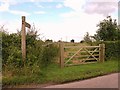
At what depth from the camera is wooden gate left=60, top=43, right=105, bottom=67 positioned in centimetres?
1506

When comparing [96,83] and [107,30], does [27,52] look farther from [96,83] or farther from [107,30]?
[107,30]

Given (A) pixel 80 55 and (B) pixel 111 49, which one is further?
(B) pixel 111 49

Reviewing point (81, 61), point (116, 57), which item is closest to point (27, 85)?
point (81, 61)

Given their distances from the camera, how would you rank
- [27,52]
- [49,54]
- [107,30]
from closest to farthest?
[27,52] < [49,54] < [107,30]

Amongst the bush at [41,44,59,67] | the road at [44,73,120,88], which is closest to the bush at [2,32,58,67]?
the bush at [41,44,59,67]

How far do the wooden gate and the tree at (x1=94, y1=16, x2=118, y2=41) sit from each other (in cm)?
853

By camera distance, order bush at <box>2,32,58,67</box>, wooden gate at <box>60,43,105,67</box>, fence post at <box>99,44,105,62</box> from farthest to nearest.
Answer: fence post at <box>99,44,105,62</box>
wooden gate at <box>60,43,105,67</box>
bush at <box>2,32,58,67</box>

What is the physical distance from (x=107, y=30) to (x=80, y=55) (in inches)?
439

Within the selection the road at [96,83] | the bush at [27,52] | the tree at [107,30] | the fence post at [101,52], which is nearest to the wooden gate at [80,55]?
the fence post at [101,52]

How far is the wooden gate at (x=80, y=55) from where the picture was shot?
1506 centimetres

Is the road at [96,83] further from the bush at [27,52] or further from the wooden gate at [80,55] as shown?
the wooden gate at [80,55]

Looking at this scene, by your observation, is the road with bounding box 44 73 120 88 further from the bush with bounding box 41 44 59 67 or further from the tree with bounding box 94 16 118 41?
the tree with bounding box 94 16 118 41

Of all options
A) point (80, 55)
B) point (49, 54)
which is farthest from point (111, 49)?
point (49, 54)

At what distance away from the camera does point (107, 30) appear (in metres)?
26.8
